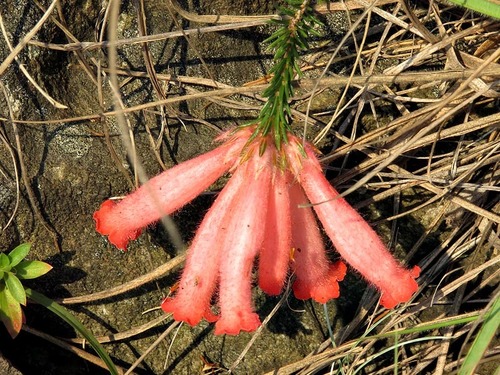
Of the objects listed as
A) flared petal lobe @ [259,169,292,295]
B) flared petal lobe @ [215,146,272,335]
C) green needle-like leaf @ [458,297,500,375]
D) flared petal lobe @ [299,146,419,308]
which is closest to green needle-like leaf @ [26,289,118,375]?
flared petal lobe @ [215,146,272,335]

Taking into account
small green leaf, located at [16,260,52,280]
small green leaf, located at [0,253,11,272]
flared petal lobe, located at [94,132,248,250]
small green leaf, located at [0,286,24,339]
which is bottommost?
small green leaf, located at [0,286,24,339]

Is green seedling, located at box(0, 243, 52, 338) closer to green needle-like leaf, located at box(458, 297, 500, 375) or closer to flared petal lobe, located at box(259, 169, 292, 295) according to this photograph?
flared petal lobe, located at box(259, 169, 292, 295)

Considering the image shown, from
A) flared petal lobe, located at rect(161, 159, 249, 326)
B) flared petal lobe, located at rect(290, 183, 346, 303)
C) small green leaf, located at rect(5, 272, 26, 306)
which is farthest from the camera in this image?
small green leaf, located at rect(5, 272, 26, 306)

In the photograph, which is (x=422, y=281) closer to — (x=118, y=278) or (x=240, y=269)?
(x=240, y=269)

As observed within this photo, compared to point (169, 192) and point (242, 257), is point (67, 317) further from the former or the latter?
point (242, 257)

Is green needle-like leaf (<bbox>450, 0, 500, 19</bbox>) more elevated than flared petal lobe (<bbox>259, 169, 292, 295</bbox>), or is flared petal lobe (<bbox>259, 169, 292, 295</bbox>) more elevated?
green needle-like leaf (<bbox>450, 0, 500, 19</bbox>)

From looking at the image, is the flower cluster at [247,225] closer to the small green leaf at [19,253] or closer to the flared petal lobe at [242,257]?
the flared petal lobe at [242,257]
